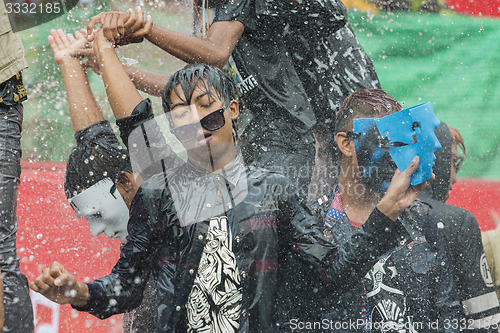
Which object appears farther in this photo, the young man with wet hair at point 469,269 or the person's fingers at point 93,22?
the young man with wet hair at point 469,269

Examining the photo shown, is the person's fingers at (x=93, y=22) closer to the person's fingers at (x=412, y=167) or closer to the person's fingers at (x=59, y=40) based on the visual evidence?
the person's fingers at (x=59, y=40)

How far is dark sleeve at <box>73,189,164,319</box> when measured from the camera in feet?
6.91

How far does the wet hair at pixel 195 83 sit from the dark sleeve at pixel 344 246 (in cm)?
47

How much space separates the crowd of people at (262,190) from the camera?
2.21 m

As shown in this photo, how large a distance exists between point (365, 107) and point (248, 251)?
0.96m

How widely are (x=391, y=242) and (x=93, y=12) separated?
10.8ft

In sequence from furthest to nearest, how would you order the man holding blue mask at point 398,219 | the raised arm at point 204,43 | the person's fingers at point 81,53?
the person's fingers at point 81,53 → the raised arm at point 204,43 → the man holding blue mask at point 398,219

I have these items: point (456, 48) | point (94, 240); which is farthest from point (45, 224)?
point (456, 48)

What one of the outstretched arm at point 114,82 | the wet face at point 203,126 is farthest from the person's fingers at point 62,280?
the outstretched arm at point 114,82

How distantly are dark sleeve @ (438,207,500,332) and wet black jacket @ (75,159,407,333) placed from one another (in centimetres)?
88

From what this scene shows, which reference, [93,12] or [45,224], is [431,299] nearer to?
[45,224]

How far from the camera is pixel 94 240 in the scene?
425 centimetres

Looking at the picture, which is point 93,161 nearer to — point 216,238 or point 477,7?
point 216,238

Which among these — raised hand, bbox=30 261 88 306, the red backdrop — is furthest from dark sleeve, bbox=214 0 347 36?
the red backdrop
